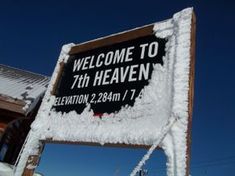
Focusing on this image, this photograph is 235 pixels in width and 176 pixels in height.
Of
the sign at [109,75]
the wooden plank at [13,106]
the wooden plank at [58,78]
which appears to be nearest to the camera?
the sign at [109,75]

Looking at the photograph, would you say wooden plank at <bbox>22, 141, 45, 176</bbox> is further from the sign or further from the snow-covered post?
the snow-covered post

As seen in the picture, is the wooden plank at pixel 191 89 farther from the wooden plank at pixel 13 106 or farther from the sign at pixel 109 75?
the wooden plank at pixel 13 106

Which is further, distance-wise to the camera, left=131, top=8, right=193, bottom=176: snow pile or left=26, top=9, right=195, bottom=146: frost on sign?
left=26, top=9, right=195, bottom=146: frost on sign

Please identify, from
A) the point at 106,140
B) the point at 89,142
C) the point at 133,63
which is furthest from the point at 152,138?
the point at 133,63

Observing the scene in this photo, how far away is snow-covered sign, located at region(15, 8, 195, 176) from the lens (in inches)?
80.1

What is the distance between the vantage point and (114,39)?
9.98 ft

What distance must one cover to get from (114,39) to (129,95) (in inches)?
33.5

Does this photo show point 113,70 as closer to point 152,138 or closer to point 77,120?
point 77,120

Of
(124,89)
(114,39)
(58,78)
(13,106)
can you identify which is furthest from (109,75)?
(13,106)

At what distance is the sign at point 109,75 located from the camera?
2.47 metres

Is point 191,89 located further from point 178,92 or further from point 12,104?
point 12,104

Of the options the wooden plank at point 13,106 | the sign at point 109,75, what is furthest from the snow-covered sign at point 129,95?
the wooden plank at point 13,106

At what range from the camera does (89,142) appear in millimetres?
2418

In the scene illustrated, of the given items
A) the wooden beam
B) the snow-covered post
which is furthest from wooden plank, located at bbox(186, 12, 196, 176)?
the wooden beam
